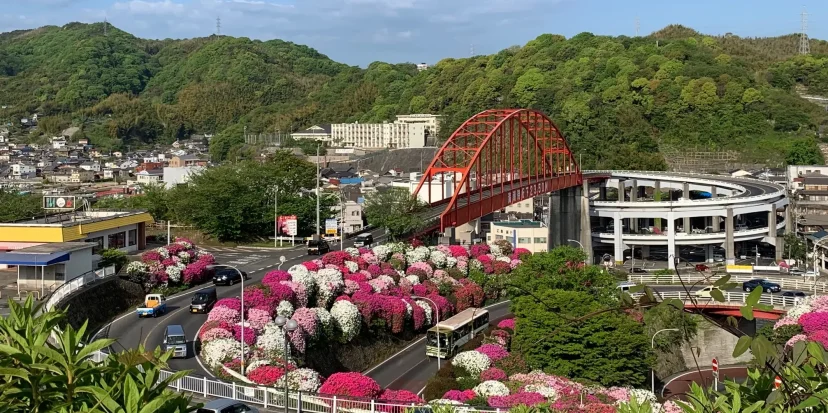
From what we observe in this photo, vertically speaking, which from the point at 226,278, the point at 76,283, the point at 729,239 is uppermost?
the point at 76,283

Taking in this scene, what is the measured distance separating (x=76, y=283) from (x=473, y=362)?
50.1 feet

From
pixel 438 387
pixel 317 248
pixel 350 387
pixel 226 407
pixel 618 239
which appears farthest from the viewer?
pixel 618 239

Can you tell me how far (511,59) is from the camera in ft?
559

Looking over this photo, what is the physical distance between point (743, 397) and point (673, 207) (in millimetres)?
68056

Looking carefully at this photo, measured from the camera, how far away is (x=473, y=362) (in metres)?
31.5

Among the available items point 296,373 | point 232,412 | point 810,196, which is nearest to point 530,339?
point 296,373

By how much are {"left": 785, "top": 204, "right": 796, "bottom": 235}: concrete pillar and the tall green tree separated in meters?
36.5

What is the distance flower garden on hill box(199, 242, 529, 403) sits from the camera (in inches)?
1060

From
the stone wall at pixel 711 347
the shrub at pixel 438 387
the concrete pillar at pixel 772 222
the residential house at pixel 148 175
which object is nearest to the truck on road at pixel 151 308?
the shrub at pixel 438 387

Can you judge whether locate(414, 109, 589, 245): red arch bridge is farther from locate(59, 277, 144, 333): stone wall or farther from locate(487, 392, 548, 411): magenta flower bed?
locate(487, 392, 548, 411): magenta flower bed

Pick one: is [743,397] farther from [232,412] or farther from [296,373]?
[296,373]

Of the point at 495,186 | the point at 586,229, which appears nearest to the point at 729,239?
the point at 586,229

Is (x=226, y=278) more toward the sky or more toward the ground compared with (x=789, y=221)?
more toward the ground

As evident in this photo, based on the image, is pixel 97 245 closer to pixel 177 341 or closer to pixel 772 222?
pixel 177 341
